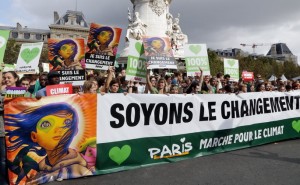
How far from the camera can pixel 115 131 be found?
4.93m

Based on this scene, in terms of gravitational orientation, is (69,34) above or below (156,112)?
above

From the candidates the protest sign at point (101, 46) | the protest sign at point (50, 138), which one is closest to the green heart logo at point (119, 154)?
the protest sign at point (50, 138)

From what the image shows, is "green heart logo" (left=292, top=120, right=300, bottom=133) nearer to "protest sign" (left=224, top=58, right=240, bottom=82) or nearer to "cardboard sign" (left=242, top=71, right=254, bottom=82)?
"protest sign" (left=224, top=58, right=240, bottom=82)

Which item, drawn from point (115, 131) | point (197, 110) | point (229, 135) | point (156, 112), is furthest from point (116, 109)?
point (229, 135)

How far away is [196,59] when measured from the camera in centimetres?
809

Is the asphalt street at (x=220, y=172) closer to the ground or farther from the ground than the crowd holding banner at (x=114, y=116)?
closer to the ground

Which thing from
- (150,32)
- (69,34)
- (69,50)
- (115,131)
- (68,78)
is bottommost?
(115,131)

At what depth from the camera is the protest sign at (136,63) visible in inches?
265

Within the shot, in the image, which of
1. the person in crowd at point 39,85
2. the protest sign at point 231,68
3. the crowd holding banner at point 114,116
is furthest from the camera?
the protest sign at point 231,68

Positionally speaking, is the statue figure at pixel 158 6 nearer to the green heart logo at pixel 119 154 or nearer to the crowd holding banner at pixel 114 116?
the crowd holding banner at pixel 114 116

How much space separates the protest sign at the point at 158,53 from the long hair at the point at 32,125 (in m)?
3.07

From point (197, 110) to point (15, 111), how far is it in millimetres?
3326

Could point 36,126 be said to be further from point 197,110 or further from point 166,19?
point 166,19

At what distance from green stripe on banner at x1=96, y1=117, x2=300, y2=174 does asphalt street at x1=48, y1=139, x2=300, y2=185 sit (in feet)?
0.50
